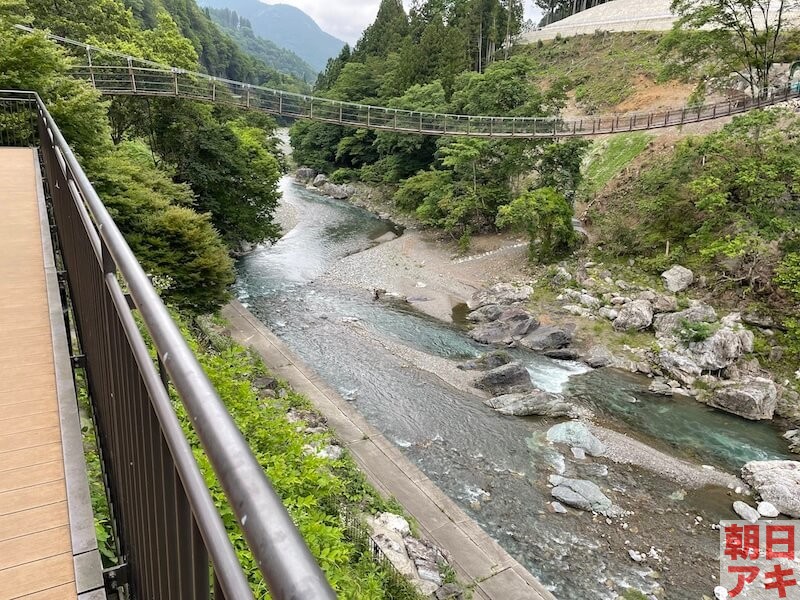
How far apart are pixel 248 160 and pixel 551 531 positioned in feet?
50.0

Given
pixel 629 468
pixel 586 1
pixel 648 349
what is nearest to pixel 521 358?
pixel 648 349

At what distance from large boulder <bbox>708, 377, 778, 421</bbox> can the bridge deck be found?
11.3 m

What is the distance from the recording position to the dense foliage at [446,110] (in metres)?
19.8

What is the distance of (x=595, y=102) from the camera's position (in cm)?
2834

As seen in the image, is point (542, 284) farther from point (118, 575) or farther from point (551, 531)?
point (118, 575)

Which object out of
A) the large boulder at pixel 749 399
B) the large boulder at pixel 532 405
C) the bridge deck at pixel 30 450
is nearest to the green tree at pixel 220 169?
the large boulder at pixel 532 405

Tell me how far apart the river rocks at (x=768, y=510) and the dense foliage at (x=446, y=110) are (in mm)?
11706

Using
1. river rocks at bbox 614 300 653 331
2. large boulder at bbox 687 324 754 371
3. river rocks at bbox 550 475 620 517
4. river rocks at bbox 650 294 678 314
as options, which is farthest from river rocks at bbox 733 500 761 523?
river rocks at bbox 650 294 678 314

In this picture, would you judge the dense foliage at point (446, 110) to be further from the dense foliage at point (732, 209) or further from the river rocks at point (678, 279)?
the river rocks at point (678, 279)

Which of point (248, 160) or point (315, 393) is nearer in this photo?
point (315, 393)

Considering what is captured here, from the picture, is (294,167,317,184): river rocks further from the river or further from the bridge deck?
the bridge deck

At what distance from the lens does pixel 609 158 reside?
2172 centimetres

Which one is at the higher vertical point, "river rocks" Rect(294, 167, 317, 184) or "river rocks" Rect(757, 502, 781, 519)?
"river rocks" Rect(294, 167, 317, 184)

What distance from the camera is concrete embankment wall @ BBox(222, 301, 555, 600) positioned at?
6.01 meters
